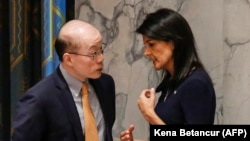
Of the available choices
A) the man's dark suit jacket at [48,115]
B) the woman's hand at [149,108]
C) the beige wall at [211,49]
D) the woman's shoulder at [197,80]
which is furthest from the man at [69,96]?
the beige wall at [211,49]

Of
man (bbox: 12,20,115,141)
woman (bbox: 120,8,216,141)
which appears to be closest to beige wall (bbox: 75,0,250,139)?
woman (bbox: 120,8,216,141)

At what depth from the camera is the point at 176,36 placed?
1896mm

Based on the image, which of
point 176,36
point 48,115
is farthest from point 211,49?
point 48,115

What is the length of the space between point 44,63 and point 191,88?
80cm

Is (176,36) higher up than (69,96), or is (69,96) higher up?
(176,36)

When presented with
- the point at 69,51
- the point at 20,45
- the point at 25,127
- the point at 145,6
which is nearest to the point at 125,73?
the point at 145,6

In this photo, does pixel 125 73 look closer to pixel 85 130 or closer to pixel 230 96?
pixel 230 96

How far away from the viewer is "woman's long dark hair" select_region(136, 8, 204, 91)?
1.89m

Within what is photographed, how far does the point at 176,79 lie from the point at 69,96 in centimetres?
36

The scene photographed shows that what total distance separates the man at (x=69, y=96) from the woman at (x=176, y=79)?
0.13m

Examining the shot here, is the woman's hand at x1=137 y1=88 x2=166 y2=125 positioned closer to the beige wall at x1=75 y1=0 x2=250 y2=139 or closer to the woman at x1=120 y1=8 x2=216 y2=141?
the woman at x1=120 y1=8 x2=216 y2=141

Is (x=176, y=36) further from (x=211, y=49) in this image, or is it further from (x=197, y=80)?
(x=211, y=49)

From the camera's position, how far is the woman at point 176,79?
1.82m

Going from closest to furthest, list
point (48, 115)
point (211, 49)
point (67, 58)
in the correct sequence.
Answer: point (48, 115)
point (67, 58)
point (211, 49)
